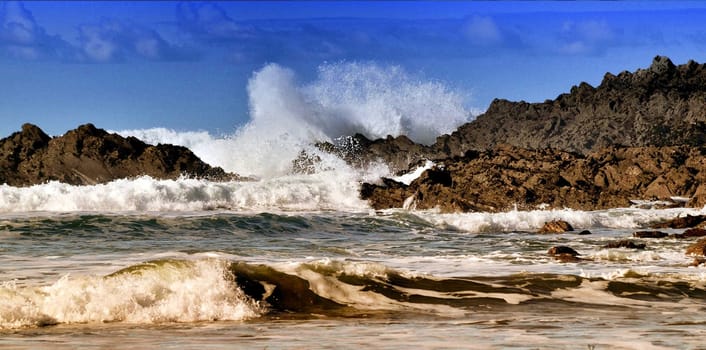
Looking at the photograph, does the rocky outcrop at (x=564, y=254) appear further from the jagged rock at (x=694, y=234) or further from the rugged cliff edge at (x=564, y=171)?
the rugged cliff edge at (x=564, y=171)

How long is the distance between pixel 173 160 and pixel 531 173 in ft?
39.5

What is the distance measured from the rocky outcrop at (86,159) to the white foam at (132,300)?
2143cm

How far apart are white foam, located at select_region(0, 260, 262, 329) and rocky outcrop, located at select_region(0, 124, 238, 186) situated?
2143 centimetres

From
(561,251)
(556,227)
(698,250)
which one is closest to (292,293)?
(561,251)

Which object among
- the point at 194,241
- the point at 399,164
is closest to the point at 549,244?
the point at 194,241

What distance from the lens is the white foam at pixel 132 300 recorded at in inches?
340

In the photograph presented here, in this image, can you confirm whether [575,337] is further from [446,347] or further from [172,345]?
[172,345]

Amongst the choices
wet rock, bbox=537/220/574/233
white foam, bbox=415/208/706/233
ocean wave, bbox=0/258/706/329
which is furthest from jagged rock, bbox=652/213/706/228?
ocean wave, bbox=0/258/706/329

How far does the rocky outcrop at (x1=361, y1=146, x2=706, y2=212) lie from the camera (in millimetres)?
25922

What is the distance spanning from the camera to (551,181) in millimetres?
27359

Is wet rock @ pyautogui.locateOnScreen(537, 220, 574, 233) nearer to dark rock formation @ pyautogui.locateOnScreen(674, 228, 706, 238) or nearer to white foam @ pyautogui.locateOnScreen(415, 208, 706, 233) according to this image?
white foam @ pyautogui.locateOnScreen(415, 208, 706, 233)

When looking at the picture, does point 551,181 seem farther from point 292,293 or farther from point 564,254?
point 292,293

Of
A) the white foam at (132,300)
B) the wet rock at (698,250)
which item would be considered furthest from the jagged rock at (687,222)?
the white foam at (132,300)

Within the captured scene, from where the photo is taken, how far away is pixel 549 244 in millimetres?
17078
